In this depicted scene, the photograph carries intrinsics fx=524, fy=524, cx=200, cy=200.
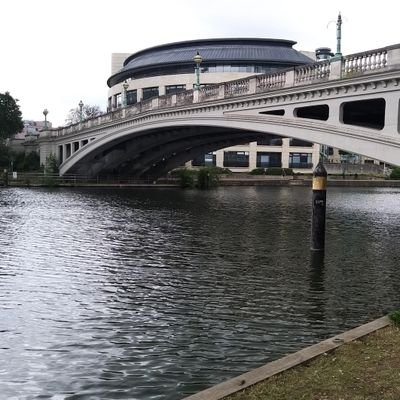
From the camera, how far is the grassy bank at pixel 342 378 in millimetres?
5311

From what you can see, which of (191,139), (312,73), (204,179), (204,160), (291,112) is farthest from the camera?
(204,160)

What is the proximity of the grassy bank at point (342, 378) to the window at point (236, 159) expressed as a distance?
8702 cm

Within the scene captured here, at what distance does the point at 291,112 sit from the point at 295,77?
1.60 metres

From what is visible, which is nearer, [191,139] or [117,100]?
[191,139]

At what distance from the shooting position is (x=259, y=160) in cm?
9512

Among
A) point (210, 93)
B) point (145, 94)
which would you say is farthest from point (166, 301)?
point (145, 94)

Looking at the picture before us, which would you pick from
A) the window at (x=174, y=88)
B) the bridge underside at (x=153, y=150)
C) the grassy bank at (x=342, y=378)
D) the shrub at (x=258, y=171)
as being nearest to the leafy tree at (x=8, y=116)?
the bridge underside at (x=153, y=150)

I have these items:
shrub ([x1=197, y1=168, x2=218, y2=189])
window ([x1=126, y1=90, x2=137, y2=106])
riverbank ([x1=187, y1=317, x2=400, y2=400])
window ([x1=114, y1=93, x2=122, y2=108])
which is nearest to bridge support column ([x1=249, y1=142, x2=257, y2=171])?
window ([x1=126, y1=90, x2=137, y2=106])

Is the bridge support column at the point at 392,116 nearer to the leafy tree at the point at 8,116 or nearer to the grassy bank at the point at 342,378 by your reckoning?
the grassy bank at the point at 342,378

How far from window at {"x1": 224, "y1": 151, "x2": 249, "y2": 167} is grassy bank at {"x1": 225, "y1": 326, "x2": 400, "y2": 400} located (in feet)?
286

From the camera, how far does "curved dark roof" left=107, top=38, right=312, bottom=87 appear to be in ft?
287

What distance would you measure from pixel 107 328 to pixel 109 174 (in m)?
51.9

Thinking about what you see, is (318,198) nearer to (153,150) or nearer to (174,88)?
(153,150)

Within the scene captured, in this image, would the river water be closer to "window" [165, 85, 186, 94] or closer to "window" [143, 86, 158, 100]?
"window" [165, 85, 186, 94]
